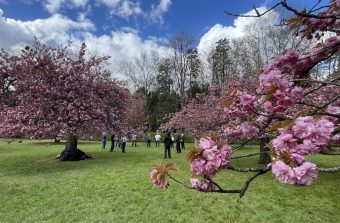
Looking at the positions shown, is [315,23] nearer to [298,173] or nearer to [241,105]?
[241,105]

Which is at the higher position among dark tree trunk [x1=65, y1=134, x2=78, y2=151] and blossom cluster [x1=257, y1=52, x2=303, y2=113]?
blossom cluster [x1=257, y1=52, x2=303, y2=113]

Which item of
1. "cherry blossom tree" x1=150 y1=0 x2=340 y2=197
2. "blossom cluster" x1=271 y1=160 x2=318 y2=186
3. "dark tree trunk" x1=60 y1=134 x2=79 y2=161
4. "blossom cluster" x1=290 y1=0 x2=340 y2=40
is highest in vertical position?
"blossom cluster" x1=290 y1=0 x2=340 y2=40

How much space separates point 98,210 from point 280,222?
394cm

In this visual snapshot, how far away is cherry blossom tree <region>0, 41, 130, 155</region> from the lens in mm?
15516

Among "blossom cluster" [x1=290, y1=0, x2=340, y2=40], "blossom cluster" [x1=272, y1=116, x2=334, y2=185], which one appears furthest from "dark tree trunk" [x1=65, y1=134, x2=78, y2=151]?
"blossom cluster" [x1=272, y1=116, x2=334, y2=185]

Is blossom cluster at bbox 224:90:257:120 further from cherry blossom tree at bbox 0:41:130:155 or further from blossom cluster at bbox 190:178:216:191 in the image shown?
cherry blossom tree at bbox 0:41:130:155

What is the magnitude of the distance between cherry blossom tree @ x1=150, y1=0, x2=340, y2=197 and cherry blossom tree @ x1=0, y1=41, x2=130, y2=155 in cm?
1420

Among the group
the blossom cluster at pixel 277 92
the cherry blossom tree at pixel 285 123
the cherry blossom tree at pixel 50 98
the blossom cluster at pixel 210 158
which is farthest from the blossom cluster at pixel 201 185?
the cherry blossom tree at pixel 50 98

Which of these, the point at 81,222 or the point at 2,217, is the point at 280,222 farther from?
the point at 2,217

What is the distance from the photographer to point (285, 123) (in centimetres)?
170

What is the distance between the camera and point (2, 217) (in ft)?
23.2

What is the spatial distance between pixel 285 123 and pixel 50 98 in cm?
1585

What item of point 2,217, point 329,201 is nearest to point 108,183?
point 2,217

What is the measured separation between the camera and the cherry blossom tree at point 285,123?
1574 millimetres
